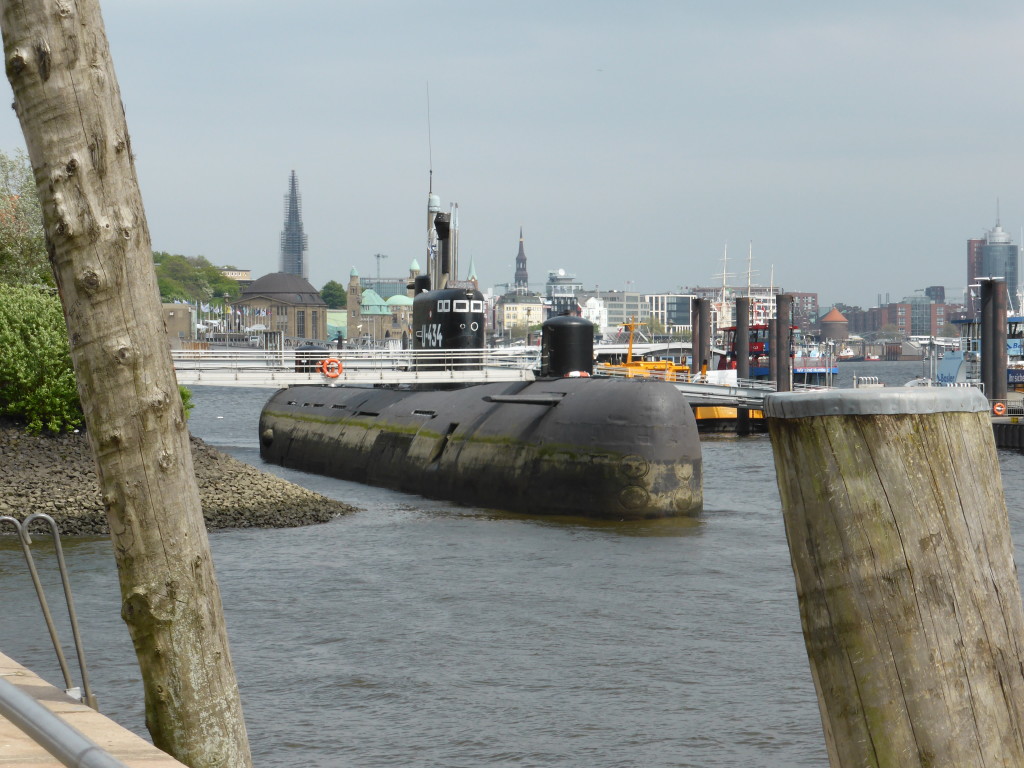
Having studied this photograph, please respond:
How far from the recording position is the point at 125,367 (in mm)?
4742

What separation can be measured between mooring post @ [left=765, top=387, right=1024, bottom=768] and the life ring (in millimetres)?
34105

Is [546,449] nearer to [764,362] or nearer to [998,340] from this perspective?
[998,340]

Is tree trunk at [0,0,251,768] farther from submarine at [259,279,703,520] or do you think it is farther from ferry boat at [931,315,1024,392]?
ferry boat at [931,315,1024,392]

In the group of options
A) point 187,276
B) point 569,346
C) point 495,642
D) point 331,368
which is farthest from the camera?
point 187,276

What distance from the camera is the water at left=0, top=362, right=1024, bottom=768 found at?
10695 millimetres

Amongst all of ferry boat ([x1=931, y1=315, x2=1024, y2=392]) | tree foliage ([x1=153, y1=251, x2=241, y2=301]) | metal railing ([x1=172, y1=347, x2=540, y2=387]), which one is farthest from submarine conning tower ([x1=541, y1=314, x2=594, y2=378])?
tree foliage ([x1=153, y1=251, x2=241, y2=301])

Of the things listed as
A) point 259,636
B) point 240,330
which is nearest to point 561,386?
point 259,636

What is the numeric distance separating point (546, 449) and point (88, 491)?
8760mm

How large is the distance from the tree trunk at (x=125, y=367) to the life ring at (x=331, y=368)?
103 ft

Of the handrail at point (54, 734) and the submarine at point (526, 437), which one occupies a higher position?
the handrail at point (54, 734)

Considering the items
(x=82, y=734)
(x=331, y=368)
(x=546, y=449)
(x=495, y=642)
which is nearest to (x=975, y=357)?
(x=331, y=368)

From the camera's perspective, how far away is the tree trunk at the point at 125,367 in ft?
14.6

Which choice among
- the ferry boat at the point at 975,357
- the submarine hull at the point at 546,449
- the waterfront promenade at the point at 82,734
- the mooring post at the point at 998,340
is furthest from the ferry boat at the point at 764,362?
the waterfront promenade at the point at 82,734

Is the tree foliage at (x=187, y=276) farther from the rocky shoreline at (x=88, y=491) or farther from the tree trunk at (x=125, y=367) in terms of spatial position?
the tree trunk at (x=125, y=367)
